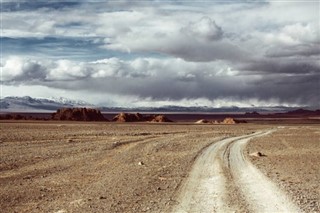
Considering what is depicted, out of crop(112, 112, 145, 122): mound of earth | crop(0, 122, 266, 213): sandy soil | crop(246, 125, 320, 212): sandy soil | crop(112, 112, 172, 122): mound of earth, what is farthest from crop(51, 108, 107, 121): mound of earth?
crop(246, 125, 320, 212): sandy soil

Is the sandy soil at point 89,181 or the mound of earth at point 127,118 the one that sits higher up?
the sandy soil at point 89,181

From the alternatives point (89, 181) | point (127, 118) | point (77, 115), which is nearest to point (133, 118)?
point (127, 118)

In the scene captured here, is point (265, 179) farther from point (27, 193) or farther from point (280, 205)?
point (27, 193)

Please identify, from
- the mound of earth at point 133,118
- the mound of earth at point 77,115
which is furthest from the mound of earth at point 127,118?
the mound of earth at point 77,115

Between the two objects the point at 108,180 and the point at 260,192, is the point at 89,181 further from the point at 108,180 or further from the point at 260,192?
the point at 260,192

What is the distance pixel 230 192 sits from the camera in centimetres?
1683

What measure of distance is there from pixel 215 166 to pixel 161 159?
5408mm

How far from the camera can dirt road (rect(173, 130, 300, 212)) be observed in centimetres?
1411

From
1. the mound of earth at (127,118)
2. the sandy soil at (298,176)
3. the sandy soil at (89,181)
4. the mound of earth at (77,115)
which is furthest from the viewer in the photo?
the mound of earth at (127,118)

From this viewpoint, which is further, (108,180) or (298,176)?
(298,176)

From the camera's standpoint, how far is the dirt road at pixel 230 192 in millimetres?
14109

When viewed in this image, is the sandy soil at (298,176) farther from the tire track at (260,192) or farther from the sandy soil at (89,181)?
the sandy soil at (89,181)

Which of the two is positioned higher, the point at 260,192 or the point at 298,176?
the point at 260,192

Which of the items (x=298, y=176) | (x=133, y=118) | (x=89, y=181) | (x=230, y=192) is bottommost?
(x=133, y=118)
